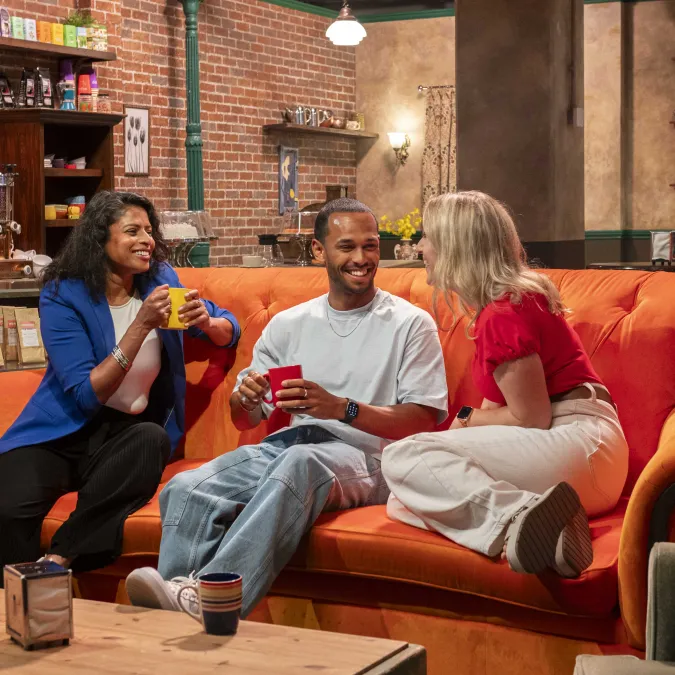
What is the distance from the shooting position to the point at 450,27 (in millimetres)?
11430

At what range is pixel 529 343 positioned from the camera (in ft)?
7.81

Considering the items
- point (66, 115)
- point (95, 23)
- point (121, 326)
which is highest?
point (95, 23)

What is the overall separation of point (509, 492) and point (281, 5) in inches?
357

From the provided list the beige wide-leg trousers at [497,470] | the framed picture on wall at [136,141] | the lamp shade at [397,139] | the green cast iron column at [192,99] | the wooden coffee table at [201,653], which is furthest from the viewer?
the lamp shade at [397,139]

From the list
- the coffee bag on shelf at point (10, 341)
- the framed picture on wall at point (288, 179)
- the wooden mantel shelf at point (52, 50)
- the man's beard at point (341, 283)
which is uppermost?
the wooden mantel shelf at point (52, 50)

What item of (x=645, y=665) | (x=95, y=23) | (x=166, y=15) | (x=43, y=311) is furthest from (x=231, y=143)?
(x=645, y=665)

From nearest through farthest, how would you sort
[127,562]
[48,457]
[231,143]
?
[127,562]
[48,457]
[231,143]

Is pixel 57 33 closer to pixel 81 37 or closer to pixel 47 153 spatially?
pixel 81 37

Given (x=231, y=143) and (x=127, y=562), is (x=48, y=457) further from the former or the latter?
(x=231, y=143)

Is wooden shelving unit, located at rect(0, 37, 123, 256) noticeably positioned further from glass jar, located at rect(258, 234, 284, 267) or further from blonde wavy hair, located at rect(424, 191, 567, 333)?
blonde wavy hair, located at rect(424, 191, 567, 333)

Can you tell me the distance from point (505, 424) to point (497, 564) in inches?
14.5

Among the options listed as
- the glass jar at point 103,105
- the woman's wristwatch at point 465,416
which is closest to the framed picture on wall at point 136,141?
the glass jar at point 103,105

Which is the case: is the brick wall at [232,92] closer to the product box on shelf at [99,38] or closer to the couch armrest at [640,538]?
the product box on shelf at [99,38]

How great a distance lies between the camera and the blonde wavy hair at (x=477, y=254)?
8.23 feet
